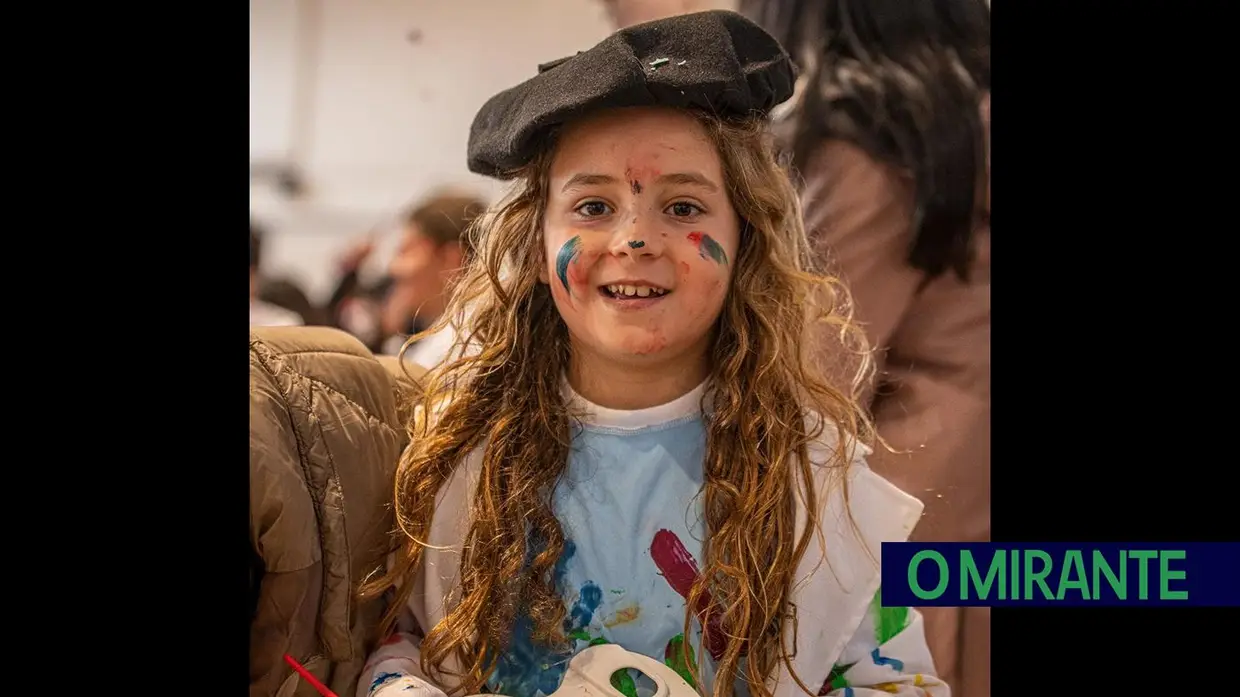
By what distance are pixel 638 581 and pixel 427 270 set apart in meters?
0.63

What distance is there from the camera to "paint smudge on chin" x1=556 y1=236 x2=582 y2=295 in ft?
5.39

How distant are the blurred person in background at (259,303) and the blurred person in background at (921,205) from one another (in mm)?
849

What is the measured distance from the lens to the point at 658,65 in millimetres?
1564

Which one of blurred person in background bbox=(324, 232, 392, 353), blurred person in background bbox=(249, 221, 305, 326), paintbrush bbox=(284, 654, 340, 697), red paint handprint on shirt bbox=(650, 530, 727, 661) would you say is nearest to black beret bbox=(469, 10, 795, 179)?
blurred person in background bbox=(324, 232, 392, 353)

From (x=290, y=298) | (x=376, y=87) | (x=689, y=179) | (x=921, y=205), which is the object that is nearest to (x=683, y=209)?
(x=689, y=179)

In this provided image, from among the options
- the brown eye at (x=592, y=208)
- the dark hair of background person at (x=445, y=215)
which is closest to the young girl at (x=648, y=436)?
the brown eye at (x=592, y=208)

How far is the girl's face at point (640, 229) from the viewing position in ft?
5.30

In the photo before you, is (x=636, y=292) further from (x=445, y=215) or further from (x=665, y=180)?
(x=445, y=215)

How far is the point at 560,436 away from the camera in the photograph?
1747 millimetres

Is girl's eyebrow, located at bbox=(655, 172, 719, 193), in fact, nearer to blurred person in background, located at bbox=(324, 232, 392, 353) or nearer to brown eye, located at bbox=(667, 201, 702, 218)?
brown eye, located at bbox=(667, 201, 702, 218)
